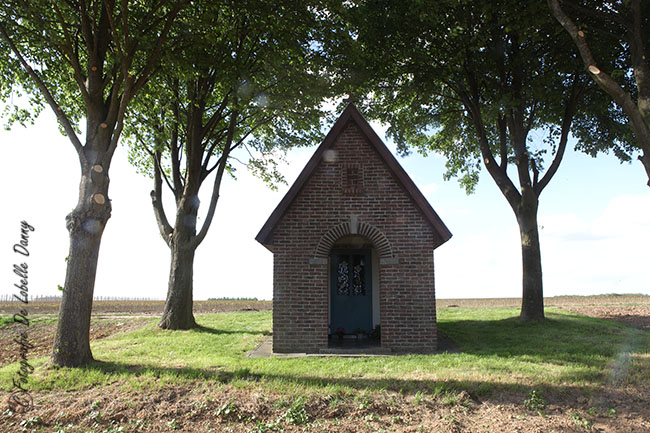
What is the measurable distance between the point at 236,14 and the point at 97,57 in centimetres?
569

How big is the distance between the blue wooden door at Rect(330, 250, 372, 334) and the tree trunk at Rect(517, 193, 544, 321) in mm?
5720

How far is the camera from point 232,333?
14.1 metres

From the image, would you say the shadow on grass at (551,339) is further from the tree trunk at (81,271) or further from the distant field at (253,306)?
the distant field at (253,306)

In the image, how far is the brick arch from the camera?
418 inches

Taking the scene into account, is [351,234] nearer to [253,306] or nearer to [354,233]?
[354,233]

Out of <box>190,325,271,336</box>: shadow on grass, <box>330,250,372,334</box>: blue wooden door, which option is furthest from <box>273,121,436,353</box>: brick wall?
<box>190,325,271,336</box>: shadow on grass

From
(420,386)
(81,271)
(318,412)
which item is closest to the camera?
(318,412)

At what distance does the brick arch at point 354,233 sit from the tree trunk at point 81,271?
16.9 feet

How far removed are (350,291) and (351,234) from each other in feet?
8.48

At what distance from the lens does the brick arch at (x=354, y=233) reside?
34.9 feet

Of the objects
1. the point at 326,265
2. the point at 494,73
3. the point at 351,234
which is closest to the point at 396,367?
the point at 326,265

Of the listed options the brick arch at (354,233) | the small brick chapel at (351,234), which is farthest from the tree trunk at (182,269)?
the brick arch at (354,233)

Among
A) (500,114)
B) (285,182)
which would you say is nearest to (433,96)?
(500,114)

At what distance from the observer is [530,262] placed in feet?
47.0
